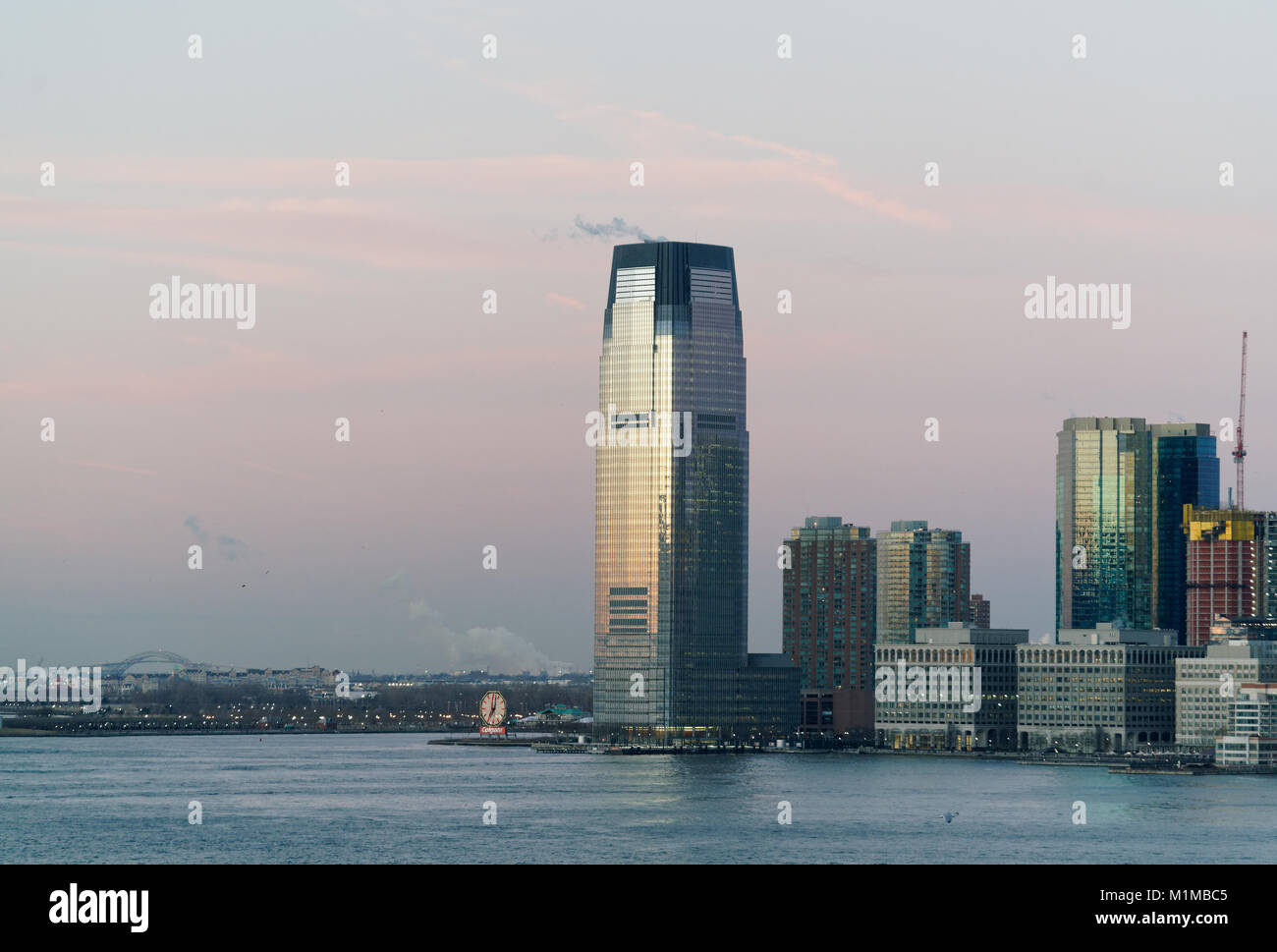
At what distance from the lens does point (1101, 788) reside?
577 feet

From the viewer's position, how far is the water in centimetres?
10625

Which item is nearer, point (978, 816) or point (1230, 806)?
point (978, 816)

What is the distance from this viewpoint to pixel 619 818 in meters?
130

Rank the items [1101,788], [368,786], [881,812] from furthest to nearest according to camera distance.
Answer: [1101,788]
[368,786]
[881,812]

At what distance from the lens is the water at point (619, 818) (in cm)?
10625

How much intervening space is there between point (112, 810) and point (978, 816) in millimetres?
59782
